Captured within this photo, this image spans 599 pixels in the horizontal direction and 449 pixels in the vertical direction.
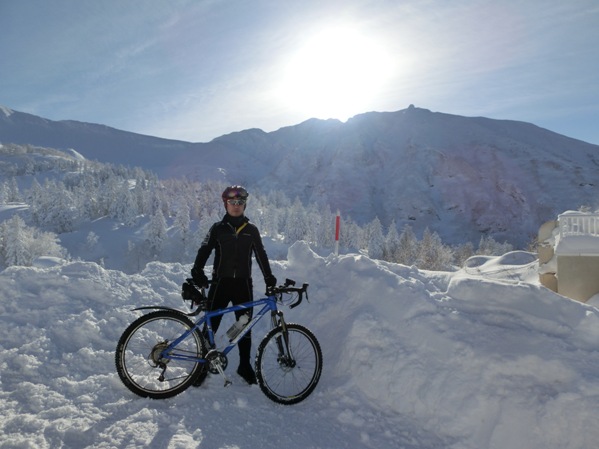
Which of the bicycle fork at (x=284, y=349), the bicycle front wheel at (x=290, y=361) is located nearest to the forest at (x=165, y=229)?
the bicycle front wheel at (x=290, y=361)

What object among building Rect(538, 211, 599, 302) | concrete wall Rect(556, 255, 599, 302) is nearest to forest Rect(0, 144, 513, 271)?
building Rect(538, 211, 599, 302)

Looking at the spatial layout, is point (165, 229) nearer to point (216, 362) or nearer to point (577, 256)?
point (577, 256)

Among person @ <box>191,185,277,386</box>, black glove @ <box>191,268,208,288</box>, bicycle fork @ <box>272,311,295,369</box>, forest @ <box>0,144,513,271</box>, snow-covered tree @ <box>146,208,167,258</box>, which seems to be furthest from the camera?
snow-covered tree @ <box>146,208,167,258</box>

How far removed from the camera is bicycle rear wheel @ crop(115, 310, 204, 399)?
489cm

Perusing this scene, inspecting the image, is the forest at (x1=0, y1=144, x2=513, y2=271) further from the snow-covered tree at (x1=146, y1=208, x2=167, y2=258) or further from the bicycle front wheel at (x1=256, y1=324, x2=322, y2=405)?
the bicycle front wheel at (x1=256, y1=324, x2=322, y2=405)

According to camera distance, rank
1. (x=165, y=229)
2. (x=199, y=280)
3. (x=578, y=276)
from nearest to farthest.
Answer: (x=199, y=280) → (x=578, y=276) → (x=165, y=229)

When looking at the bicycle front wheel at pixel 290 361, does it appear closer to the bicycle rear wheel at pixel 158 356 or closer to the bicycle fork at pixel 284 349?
the bicycle fork at pixel 284 349

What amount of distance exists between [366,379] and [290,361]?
3.62 ft

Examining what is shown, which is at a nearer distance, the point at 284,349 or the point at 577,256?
the point at 284,349

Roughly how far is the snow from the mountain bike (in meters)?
0.20

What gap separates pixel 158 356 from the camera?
16.6 ft

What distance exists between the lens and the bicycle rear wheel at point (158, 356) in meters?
4.89

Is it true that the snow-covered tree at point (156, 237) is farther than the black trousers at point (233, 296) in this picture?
Yes

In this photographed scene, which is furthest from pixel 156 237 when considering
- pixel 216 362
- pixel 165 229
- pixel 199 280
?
pixel 216 362
